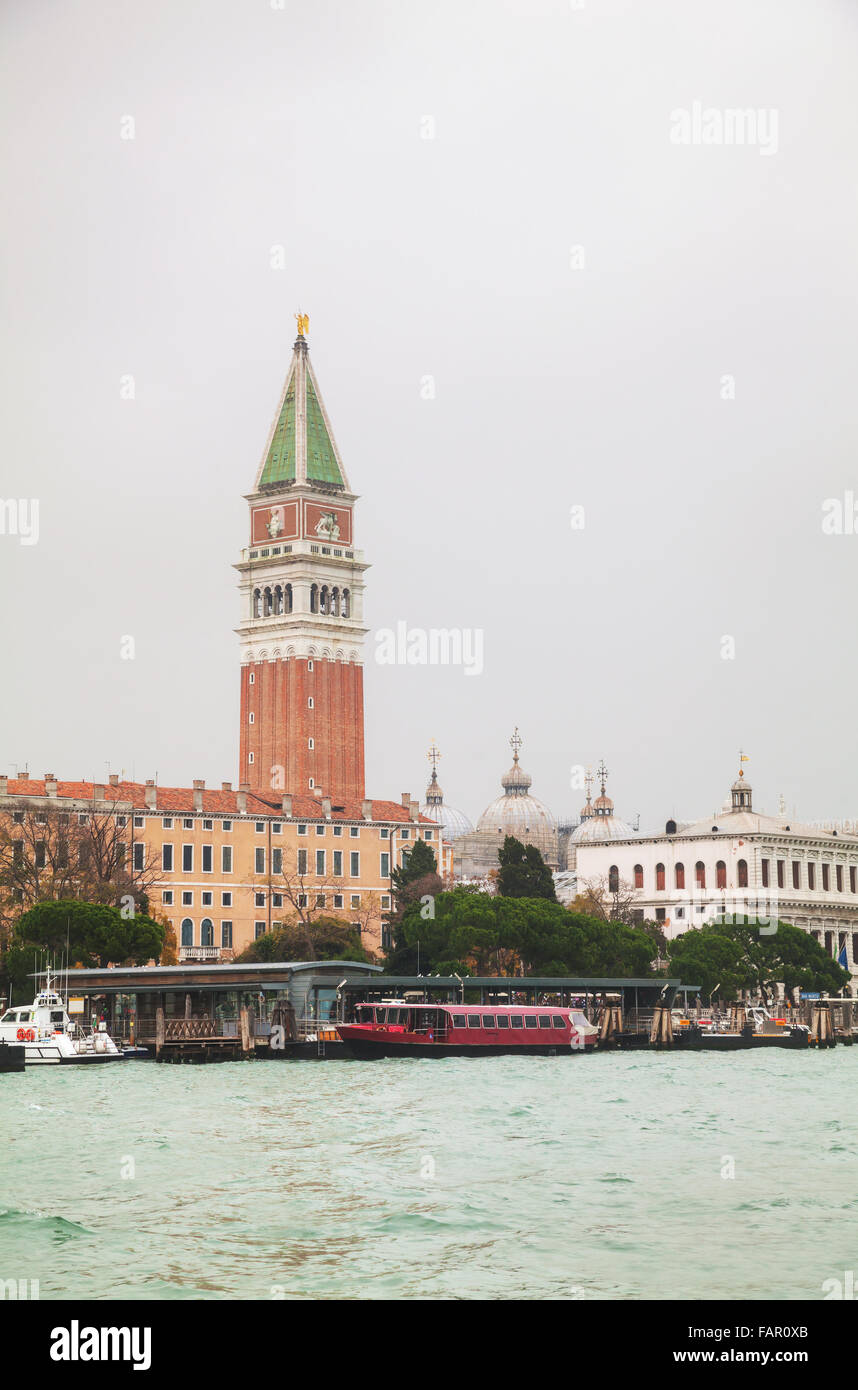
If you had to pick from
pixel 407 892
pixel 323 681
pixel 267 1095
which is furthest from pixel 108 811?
pixel 267 1095

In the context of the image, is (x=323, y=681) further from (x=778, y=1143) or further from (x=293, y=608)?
(x=778, y=1143)

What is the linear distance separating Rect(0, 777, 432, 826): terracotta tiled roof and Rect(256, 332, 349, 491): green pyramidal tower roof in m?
16.4

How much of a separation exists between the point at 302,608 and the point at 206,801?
16.6 meters

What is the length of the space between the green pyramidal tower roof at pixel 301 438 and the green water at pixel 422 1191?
186ft

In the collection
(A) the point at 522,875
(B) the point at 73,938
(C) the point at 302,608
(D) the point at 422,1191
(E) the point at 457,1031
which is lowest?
(D) the point at 422,1191

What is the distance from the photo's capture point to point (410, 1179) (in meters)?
22.4

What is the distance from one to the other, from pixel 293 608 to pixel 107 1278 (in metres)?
75.8

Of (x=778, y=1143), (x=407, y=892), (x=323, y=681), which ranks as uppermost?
(x=323, y=681)

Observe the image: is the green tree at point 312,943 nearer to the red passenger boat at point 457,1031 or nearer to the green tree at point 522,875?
the green tree at point 522,875

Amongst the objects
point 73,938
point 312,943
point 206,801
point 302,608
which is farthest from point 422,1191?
point 302,608

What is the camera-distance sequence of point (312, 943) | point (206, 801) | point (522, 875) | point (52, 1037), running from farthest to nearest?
point (206, 801)
point (522, 875)
point (312, 943)
point (52, 1037)

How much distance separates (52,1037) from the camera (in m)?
45.3

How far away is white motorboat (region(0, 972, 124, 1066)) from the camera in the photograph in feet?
147

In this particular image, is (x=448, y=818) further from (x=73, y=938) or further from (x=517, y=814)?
(x=73, y=938)
